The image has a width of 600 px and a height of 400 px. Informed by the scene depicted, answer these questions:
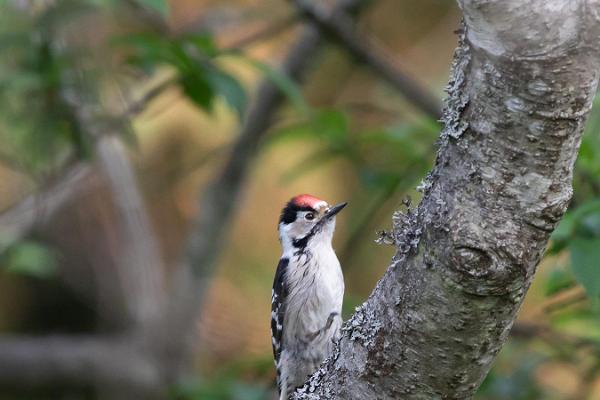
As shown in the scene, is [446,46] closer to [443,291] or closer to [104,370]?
[104,370]

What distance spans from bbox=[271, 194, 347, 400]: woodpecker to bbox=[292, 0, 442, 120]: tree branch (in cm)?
111

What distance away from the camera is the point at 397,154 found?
5.03 meters

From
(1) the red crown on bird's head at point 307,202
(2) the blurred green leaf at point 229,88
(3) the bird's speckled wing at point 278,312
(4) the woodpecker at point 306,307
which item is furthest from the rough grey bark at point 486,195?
(1) the red crown on bird's head at point 307,202

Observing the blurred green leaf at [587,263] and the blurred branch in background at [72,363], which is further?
the blurred branch in background at [72,363]

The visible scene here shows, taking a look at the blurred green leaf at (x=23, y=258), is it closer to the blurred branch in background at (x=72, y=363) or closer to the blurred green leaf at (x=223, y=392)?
the blurred green leaf at (x=223, y=392)

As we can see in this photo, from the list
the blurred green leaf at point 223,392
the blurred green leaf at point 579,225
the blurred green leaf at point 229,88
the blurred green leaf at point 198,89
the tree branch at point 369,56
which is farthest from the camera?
the tree branch at point 369,56

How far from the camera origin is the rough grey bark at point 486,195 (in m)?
1.73

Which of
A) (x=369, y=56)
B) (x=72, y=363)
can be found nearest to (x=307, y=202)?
(x=369, y=56)

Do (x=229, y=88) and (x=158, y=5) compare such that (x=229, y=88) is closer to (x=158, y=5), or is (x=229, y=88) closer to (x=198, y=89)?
(x=198, y=89)

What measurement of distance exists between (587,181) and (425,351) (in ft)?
6.35

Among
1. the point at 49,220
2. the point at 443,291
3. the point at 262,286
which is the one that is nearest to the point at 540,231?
the point at 443,291

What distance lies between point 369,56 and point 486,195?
365 centimetres

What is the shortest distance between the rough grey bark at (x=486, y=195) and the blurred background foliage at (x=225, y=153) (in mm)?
591

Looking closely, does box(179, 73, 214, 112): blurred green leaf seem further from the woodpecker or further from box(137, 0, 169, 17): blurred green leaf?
the woodpecker
